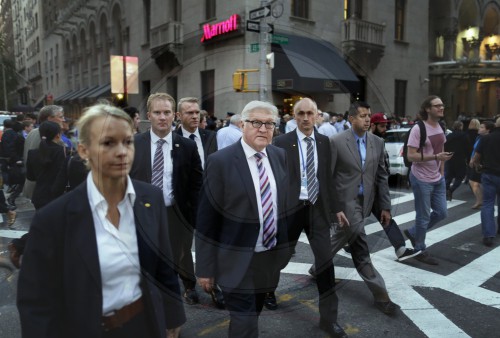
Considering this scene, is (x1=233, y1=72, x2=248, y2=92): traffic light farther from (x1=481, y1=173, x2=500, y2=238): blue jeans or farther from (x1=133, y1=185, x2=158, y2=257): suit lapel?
→ (x1=481, y1=173, x2=500, y2=238): blue jeans

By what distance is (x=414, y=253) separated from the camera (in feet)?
17.8

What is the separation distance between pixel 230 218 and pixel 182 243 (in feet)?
1.80

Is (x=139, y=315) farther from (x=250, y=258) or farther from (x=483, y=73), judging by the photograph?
(x=483, y=73)

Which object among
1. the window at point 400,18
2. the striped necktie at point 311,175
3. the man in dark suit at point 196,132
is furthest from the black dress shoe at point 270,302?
the window at point 400,18

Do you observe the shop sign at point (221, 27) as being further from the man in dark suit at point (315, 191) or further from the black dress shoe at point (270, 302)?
the black dress shoe at point (270, 302)

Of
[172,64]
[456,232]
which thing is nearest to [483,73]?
[456,232]

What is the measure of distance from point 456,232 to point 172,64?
21.6 ft

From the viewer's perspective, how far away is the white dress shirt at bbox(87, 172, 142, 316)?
5.59 feet

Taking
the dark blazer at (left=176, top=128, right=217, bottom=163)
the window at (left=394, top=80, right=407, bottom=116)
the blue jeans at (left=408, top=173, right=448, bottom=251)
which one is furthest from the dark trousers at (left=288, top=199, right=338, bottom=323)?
the window at (left=394, top=80, right=407, bottom=116)

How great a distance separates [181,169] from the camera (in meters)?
3.71

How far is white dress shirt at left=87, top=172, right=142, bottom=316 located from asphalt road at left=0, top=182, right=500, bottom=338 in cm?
192

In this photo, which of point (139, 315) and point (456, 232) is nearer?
point (139, 315)

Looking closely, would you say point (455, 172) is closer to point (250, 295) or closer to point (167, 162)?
point (167, 162)

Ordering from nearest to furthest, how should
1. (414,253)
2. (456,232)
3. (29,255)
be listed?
(29,255)
(414,253)
(456,232)
